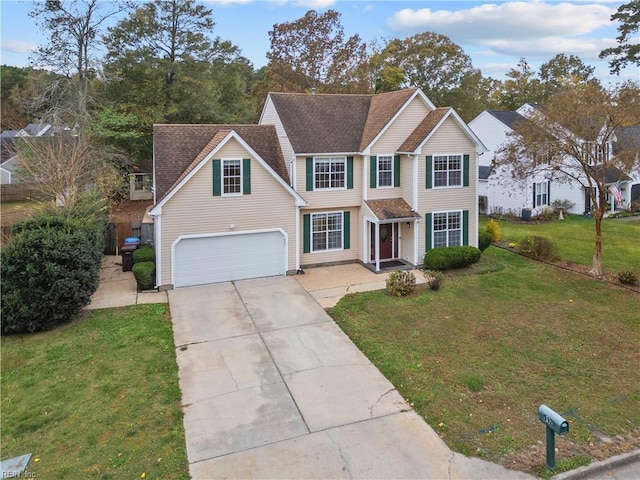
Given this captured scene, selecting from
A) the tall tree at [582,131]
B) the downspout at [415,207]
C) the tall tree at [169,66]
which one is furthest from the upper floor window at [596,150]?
the tall tree at [169,66]

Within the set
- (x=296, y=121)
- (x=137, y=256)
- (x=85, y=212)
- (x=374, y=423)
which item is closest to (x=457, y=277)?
(x=296, y=121)

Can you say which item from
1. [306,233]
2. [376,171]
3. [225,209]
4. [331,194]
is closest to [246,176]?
[225,209]

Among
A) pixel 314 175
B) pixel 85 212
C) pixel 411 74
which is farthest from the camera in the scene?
pixel 411 74

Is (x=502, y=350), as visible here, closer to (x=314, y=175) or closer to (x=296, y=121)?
(x=314, y=175)

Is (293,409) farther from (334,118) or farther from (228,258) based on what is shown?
(334,118)

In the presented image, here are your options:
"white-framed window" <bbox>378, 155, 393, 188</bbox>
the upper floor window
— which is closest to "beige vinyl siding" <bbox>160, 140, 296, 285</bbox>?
"white-framed window" <bbox>378, 155, 393, 188</bbox>

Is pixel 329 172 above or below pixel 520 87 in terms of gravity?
below

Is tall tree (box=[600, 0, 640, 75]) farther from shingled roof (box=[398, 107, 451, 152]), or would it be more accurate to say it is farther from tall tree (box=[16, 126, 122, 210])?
tall tree (box=[16, 126, 122, 210])
